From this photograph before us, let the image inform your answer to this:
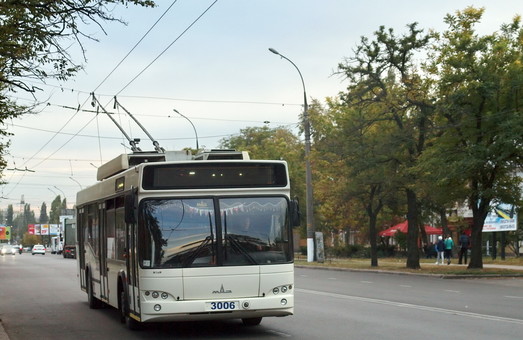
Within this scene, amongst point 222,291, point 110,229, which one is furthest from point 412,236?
point 222,291

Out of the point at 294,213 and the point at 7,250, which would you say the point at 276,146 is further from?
the point at 294,213

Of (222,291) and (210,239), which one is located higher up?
(210,239)

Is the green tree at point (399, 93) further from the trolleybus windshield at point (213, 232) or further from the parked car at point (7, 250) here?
the parked car at point (7, 250)

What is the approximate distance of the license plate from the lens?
12086 mm

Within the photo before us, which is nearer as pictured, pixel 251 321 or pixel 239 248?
pixel 239 248

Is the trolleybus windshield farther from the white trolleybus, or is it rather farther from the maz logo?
the maz logo

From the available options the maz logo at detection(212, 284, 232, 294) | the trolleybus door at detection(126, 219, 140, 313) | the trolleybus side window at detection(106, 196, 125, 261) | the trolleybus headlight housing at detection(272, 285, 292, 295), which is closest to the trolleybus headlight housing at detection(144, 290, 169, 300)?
the trolleybus door at detection(126, 219, 140, 313)

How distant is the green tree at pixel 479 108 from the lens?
101 feet

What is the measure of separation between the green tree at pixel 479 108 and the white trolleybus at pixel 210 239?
62.2ft

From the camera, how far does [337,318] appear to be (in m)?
15.2

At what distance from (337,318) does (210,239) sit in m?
3.91

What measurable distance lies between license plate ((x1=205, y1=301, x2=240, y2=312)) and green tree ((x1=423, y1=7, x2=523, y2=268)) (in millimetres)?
19739

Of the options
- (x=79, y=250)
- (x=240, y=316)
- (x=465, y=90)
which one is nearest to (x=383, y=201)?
(x=465, y=90)

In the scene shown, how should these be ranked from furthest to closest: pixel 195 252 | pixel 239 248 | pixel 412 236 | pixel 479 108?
1. pixel 412 236
2. pixel 479 108
3. pixel 239 248
4. pixel 195 252
